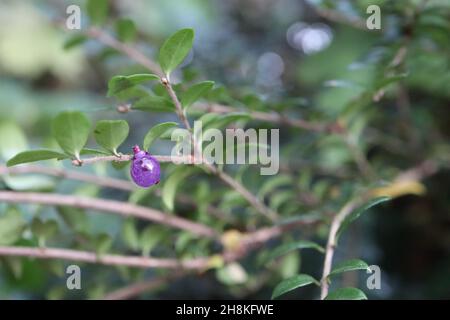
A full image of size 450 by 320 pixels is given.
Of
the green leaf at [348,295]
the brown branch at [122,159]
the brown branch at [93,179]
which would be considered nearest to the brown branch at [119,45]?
the brown branch at [93,179]

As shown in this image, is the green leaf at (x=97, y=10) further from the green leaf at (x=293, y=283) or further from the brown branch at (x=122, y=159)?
the green leaf at (x=293, y=283)

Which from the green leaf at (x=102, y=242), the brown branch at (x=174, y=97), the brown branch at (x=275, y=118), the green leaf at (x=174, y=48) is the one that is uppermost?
the brown branch at (x=275, y=118)

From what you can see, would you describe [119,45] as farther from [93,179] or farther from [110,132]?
[110,132]

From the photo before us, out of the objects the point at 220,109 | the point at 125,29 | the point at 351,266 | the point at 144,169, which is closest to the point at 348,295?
the point at 351,266

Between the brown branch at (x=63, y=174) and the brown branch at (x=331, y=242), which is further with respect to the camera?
the brown branch at (x=63, y=174)

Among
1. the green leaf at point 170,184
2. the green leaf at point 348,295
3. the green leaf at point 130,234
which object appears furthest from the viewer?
the green leaf at point 130,234

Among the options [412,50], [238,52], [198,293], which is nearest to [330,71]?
[238,52]
